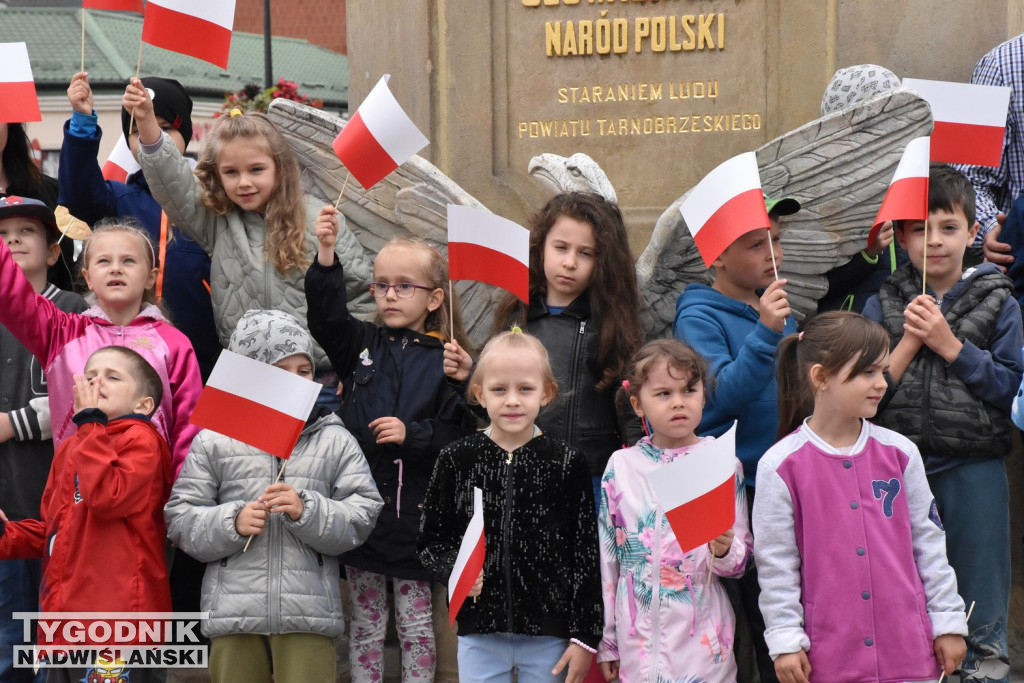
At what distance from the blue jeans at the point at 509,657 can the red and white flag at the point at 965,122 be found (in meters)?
2.06

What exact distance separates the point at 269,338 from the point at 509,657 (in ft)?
3.92

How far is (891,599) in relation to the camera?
3.33 meters

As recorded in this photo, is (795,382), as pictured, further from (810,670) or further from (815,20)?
(815,20)

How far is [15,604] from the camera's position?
13.8 feet

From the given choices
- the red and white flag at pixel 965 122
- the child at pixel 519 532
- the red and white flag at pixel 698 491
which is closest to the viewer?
the red and white flag at pixel 698 491

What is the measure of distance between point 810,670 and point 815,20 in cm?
292

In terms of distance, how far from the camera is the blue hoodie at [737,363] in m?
3.71

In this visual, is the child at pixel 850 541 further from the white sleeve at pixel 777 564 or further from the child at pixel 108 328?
the child at pixel 108 328

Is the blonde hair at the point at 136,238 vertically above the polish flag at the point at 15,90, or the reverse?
the polish flag at the point at 15,90

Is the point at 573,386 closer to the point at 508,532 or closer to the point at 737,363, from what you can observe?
the point at 737,363

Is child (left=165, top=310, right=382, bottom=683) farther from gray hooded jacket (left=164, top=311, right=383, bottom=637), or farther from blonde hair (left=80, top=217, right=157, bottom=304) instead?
blonde hair (left=80, top=217, right=157, bottom=304)

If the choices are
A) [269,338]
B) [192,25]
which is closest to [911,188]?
[269,338]

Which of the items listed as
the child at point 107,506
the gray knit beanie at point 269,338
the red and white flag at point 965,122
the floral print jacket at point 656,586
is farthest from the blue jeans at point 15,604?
the red and white flag at point 965,122

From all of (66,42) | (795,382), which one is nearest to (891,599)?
(795,382)
